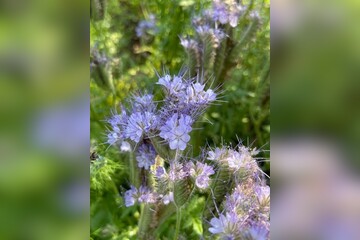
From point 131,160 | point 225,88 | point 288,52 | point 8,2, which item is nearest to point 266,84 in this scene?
point 225,88

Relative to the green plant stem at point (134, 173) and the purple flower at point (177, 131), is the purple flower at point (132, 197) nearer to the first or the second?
the green plant stem at point (134, 173)

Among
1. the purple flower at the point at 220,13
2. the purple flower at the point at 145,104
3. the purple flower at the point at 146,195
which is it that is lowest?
the purple flower at the point at 146,195

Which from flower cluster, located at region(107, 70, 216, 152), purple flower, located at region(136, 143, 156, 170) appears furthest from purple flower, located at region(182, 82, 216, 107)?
purple flower, located at region(136, 143, 156, 170)

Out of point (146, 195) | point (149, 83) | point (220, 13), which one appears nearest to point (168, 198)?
point (146, 195)

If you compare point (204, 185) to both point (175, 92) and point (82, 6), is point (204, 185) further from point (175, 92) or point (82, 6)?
point (82, 6)

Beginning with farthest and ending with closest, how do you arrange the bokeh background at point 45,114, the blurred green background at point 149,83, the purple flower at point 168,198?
the blurred green background at point 149,83
the purple flower at point 168,198
the bokeh background at point 45,114

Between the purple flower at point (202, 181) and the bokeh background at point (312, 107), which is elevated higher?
the bokeh background at point (312, 107)

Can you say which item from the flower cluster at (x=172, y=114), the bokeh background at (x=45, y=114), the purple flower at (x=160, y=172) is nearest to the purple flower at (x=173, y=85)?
the flower cluster at (x=172, y=114)

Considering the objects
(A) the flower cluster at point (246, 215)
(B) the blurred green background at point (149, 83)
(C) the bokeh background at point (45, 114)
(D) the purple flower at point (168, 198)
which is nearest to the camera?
(C) the bokeh background at point (45, 114)
